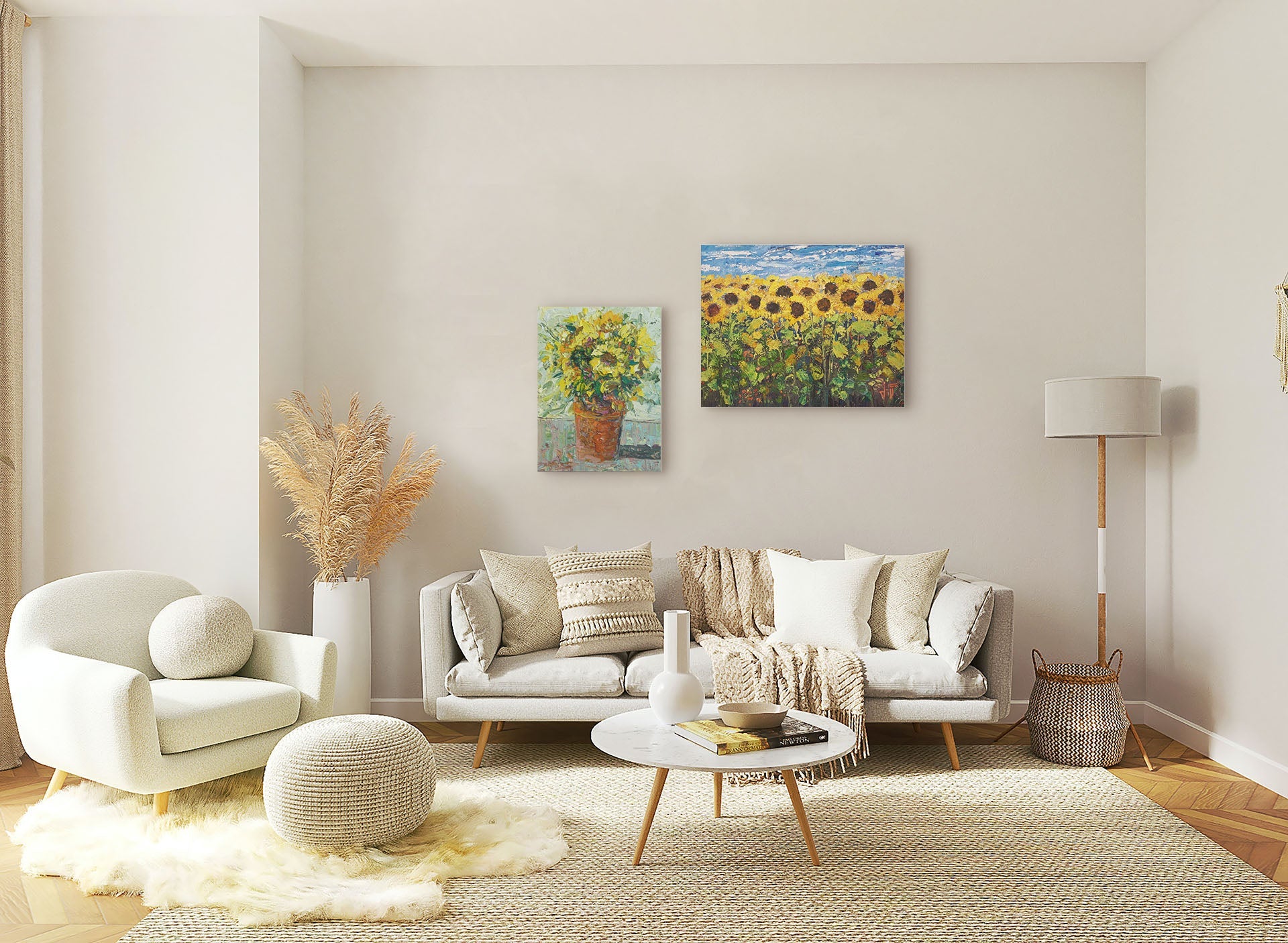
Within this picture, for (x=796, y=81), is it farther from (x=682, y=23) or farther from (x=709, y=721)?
(x=709, y=721)

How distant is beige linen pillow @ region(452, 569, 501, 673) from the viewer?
3609mm

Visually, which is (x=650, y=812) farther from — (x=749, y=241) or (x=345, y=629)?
(x=749, y=241)

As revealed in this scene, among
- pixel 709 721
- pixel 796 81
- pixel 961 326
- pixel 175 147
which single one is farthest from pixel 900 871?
pixel 175 147

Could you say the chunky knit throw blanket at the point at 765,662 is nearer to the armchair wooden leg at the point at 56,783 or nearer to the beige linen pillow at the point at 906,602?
the beige linen pillow at the point at 906,602

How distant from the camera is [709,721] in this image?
2871 mm

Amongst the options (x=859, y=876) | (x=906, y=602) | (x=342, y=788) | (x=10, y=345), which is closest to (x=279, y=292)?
(x=10, y=345)

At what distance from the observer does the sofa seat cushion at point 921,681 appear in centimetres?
354

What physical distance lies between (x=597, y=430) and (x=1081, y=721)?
2481 mm

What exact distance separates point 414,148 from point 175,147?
1065 millimetres

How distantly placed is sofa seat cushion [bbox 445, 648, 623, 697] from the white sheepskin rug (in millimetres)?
473

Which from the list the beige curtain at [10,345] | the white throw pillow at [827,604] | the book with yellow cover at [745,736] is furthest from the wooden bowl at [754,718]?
the beige curtain at [10,345]

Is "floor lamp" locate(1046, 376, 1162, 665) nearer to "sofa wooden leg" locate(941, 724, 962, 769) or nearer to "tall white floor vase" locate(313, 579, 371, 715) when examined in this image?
"sofa wooden leg" locate(941, 724, 962, 769)

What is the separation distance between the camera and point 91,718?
9.37 feet

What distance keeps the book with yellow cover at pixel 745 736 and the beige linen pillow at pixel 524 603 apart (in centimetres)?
112
